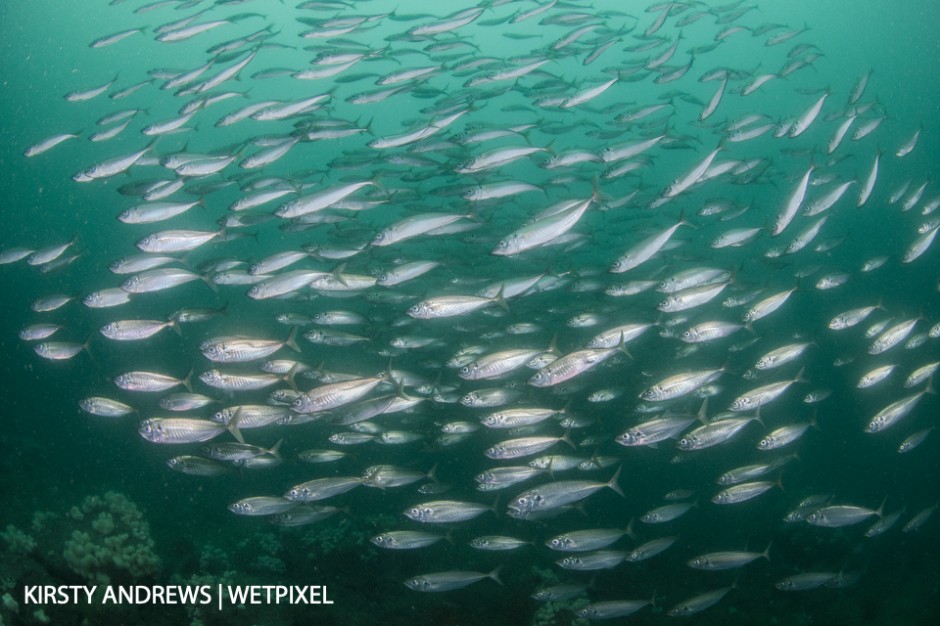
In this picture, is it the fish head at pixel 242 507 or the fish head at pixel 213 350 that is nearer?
the fish head at pixel 213 350

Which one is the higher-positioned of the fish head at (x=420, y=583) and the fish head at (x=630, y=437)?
the fish head at (x=630, y=437)

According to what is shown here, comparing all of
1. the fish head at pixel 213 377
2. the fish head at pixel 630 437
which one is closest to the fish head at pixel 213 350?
the fish head at pixel 213 377

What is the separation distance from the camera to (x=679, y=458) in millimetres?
8906

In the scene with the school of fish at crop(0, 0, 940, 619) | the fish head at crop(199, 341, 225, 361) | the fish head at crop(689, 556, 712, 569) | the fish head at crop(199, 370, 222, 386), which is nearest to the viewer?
the fish head at crop(199, 341, 225, 361)

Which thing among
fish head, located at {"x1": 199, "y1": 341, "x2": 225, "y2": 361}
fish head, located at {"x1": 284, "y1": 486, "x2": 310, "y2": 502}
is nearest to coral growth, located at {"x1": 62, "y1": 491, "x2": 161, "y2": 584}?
fish head, located at {"x1": 284, "y1": 486, "x2": 310, "y2": 502}

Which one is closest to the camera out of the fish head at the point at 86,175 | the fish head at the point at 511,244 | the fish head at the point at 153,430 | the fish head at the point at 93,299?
the fish head at the point at 153,430

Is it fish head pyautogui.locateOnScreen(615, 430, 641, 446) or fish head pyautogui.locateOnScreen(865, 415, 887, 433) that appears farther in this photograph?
fish head pyautogui.locateOnScreen(865, 415, 887, 433)

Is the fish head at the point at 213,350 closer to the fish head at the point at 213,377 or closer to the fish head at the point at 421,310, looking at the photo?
the fish head at the point at 213,377

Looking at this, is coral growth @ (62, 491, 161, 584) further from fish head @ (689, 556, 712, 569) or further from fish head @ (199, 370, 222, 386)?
fish head @ (689, 556, 712, 569)

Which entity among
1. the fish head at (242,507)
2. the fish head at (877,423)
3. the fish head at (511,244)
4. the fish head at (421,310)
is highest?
the fish head at (511,244)

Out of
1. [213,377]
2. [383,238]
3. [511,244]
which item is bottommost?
[213,377]

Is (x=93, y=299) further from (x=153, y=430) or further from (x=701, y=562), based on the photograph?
(x=701, y=562)

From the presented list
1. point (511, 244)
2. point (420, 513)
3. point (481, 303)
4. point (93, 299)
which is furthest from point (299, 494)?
point (511, 244)

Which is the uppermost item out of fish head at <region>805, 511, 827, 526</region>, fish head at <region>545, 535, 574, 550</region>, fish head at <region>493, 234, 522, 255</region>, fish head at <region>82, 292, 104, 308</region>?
fish head at <region>493, 234, 522, 255</region>
